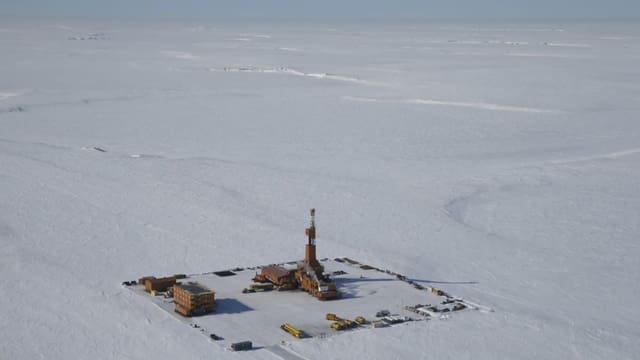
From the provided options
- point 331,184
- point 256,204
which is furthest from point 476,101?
point 256,204

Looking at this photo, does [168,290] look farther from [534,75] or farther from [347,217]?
[534,75]

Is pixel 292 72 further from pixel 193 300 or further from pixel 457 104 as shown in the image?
pixel 193 300

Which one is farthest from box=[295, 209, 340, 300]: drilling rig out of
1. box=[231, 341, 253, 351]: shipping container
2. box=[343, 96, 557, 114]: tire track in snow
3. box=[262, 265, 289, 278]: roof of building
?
box=[343, 96, 557, 114]: tire track in snow

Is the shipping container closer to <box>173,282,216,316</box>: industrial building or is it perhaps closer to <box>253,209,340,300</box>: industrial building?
<box>173,282,216,316</box>: industrial building

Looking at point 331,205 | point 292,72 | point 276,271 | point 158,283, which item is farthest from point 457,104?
point 158,283

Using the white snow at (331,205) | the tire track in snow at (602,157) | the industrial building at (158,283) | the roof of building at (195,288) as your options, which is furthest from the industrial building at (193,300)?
the tire track in snow at (602,157)
